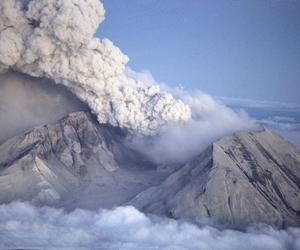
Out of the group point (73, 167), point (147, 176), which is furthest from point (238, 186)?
point (73, 167)

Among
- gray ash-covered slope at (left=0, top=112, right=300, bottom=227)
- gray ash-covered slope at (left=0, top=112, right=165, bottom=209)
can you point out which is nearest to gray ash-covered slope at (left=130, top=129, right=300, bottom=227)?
gray ash-covered slope at (left=0, top=112, right=300, bottom=227)

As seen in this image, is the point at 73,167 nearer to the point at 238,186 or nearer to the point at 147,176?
the point at 147,176

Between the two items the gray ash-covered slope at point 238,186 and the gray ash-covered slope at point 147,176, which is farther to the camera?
the gray ash-covered slope at point 147,176

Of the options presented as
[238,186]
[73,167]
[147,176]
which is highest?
[147,176]

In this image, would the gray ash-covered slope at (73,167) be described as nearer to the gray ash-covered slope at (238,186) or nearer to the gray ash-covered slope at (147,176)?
the gray ash-covered slope at (147,176)

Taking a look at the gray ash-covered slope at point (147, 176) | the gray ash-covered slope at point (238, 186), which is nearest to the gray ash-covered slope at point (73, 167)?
the gray ash-covered slope at point (147, 176)

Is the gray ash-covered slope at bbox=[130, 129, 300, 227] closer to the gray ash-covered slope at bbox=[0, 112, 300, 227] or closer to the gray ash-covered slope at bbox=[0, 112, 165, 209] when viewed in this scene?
the gray ash-covered slope at bbox=[0, 112, 300, 227]
